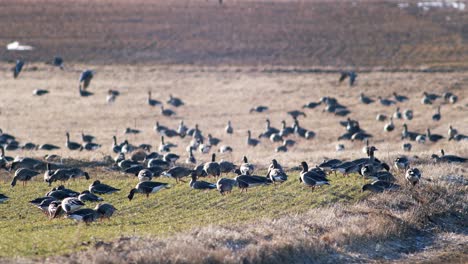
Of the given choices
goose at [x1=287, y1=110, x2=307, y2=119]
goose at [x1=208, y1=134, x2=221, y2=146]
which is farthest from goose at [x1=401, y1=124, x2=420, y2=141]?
A: goose at [x1=208, y1=134, x2=221, y2=146]

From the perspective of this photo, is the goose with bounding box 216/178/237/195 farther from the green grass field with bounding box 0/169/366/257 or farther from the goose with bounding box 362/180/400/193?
the goose with bounding box 362/180/400/193

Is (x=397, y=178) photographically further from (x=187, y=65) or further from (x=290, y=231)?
(x=187, y=65)

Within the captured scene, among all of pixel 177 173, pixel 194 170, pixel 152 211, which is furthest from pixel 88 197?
pixel 194 170

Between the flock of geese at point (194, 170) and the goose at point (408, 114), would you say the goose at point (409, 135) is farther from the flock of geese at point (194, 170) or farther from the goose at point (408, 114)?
the goose at point (408, 114)

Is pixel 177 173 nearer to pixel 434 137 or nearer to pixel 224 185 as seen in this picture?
pixel 224 185

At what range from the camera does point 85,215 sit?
18859mm

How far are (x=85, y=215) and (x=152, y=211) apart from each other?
2.29 metres

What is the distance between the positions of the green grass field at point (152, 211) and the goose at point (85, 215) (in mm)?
147

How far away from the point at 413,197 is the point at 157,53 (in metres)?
57.0

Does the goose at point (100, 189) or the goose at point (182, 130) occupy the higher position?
the goose at point (100, 189)

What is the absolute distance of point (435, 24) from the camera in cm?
8600

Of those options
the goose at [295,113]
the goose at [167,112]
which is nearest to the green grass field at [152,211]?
the goose at [295,113]

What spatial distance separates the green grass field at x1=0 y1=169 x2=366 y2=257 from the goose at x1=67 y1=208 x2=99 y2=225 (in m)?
0.15

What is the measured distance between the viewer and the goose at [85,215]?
1883cm
